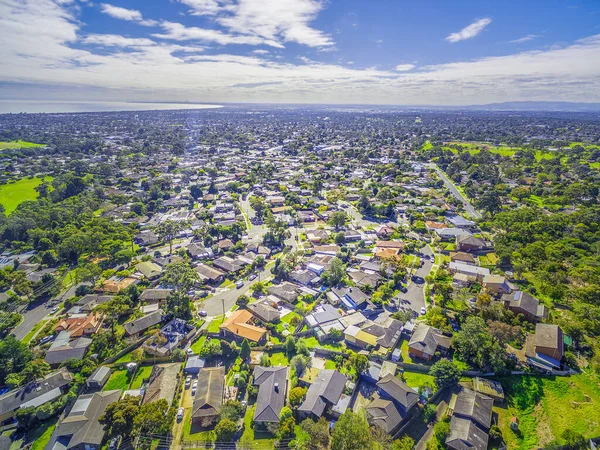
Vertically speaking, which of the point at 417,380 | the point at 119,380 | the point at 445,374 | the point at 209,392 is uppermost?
the point at 445,374

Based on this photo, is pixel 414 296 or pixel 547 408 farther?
pixel 414 296

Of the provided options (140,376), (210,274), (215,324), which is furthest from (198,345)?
(210,274)

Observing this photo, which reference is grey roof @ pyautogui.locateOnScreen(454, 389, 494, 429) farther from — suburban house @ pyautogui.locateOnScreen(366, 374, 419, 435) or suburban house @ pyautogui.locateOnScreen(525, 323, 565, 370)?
suburban house @ pyautogui.locateOnScreen(525, 323, 565, 370)

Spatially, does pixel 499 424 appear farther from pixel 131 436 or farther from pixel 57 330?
pixel 57 330

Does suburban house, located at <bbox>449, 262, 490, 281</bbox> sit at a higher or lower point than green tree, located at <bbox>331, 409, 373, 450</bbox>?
lower

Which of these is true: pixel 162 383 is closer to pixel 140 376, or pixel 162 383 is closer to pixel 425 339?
pixel 140 376

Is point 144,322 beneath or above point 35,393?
above

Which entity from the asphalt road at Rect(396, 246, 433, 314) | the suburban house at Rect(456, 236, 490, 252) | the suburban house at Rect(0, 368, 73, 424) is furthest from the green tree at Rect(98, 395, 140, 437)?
the suburban house at Rect(456, 236, 490, 252)
